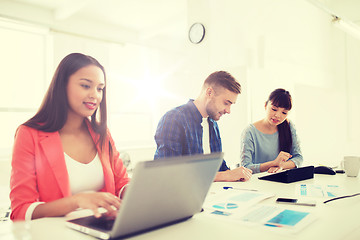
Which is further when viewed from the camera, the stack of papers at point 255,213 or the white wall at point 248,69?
the white wall at point 248,69

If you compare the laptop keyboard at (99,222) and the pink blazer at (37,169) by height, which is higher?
the pink blazer at (37,169)

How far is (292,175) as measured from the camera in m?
1.69

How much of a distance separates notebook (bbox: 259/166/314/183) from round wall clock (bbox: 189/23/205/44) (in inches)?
86.2

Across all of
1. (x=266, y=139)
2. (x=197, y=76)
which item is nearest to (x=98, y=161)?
(x=266, y=139)

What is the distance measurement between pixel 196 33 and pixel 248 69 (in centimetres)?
76

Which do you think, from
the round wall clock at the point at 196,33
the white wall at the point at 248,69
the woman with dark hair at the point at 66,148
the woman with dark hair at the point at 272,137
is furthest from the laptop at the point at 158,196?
the round wall clock at the point at 196,33

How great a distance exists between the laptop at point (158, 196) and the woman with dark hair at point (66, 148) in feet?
1.21

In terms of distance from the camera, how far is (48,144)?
52.0 inches

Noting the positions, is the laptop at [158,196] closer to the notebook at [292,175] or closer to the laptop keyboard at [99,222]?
the laptop keyboard at [99,222]

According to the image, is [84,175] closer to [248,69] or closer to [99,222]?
[99,222]

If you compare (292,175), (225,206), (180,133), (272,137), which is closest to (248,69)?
(272,137)

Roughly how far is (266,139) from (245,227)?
1.85 metres

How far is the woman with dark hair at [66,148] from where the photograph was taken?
121 centimetres

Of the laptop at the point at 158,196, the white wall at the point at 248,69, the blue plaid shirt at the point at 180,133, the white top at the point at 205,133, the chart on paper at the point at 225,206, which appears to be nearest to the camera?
the laptop at the point at 158,196
